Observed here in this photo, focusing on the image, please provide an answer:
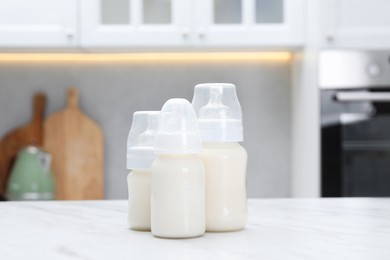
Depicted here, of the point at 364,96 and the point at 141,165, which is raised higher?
the point at 364,96

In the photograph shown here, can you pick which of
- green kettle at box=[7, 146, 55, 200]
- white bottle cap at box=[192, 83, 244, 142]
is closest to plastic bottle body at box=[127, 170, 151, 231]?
white bottle cap at box=[192, 83, 244, 142]

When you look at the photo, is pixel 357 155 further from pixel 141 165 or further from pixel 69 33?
pixel 141 165

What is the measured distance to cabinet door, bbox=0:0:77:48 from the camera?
7.77ft

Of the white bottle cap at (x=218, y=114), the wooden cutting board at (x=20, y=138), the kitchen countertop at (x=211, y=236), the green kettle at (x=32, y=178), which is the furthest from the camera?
the wooden cutting board at (x=20, y=138)

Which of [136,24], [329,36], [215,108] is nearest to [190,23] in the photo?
[136,24]

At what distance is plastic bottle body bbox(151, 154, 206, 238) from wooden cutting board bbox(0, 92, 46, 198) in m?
1.96

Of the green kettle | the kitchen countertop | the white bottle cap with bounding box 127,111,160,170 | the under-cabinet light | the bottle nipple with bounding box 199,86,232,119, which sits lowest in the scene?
the green kettle

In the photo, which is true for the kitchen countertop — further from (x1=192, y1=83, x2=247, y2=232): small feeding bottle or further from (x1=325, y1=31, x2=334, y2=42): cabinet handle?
(x1=325, y1=31, x2=334, y2=42): cabinet handle

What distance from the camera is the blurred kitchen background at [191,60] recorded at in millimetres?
2324

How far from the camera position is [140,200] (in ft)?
2.87

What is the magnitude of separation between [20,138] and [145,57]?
2.05 ft

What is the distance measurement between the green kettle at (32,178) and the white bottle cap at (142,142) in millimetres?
1756

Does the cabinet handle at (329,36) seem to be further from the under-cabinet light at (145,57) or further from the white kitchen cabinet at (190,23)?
the under-cabinet light at (145,57)

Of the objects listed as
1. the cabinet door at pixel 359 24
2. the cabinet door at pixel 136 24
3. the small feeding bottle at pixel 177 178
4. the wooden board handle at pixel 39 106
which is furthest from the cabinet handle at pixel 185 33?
the small feeding bottle at pixel 177 178
